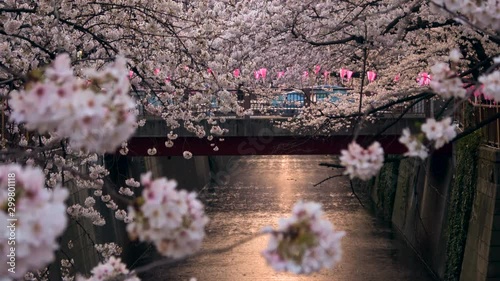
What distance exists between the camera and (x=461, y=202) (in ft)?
58.5

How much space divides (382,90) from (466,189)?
10.4ft

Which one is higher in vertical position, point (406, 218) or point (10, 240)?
point (10, 240)

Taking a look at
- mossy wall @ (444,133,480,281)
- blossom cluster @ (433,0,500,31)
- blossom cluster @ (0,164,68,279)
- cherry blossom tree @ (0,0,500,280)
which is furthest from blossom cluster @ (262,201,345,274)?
mossy wall @ (444,133,480,281)

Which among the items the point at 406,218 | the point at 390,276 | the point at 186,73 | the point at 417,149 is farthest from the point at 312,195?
the point at 417,149

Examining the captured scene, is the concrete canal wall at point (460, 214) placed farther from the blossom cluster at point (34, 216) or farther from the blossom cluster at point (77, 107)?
the blossom cluster at point (34, 216)

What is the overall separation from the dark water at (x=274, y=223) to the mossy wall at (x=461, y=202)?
1.79 metres

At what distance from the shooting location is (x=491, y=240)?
1530cm

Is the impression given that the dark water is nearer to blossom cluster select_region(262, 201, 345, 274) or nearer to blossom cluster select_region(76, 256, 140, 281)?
blossom cluster select_region(76, 256, 140, 281)

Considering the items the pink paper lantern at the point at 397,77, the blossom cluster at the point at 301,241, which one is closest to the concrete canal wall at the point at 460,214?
the pink paper lantern at the point at 397,77

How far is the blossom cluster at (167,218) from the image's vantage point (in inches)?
121

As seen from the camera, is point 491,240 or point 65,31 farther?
point 491,240

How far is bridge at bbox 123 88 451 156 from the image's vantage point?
19.0 meters

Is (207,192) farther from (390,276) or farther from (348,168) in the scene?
(348,168)

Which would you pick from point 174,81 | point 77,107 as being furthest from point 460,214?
point 77,107
